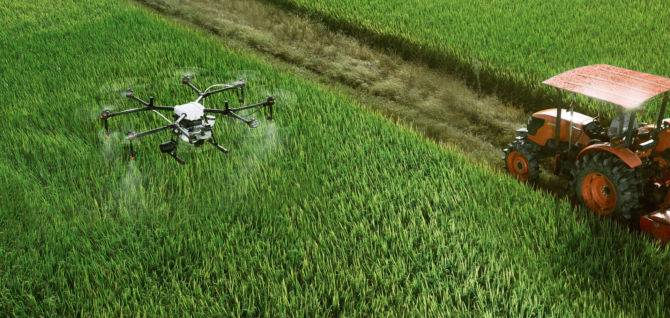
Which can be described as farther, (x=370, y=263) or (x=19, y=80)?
(x=19, y=80)

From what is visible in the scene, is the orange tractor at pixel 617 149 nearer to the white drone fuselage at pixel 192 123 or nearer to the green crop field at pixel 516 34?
the green crop field at pixel 516 34

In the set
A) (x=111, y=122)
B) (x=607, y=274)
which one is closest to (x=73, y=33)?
(x=111, y=122)

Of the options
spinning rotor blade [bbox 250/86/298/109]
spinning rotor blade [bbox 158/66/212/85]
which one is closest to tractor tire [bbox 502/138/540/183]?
spinning rotor blade [bbox 250/86/298/109]

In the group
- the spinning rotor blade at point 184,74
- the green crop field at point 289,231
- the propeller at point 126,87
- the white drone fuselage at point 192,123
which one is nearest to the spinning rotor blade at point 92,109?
the green crop field at point 289,231

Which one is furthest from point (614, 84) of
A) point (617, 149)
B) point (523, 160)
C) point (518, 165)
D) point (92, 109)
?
point (92, 109)

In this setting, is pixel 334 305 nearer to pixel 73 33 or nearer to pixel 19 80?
pixel 19 80

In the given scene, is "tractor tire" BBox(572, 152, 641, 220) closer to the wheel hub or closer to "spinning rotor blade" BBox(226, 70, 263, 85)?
the wheel hub

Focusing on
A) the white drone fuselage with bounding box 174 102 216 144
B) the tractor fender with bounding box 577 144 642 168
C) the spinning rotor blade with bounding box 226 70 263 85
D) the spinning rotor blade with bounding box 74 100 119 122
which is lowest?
the spinning rotor blade with bounding box 74 100 119 122
